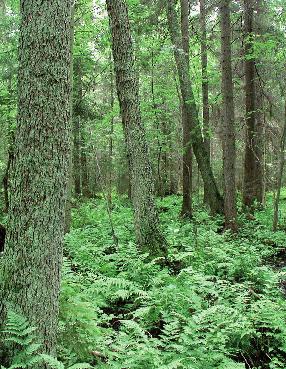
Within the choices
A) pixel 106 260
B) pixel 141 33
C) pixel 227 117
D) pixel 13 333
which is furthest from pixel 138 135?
pixel 141 33

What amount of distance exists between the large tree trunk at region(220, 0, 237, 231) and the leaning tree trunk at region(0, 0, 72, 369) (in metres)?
8.50

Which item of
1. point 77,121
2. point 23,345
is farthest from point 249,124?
point 23,345

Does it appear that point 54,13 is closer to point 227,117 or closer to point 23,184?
point 23,184

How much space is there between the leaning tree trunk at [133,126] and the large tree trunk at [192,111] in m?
5.06

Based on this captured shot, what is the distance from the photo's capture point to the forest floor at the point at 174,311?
13.6 ft

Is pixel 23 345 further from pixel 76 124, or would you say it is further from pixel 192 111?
pixel 76 124

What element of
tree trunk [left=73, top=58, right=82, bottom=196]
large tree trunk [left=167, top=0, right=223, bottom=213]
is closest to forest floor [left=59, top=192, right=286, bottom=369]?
large tree trunk [left=167, top=0, right=223, bottom=213]

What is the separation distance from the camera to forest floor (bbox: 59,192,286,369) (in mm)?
4133

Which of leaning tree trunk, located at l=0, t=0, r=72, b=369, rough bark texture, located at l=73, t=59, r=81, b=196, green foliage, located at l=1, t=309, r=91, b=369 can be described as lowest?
green foliage, located at l=1, t=309, r=91, b=369

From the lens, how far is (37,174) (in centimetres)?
355

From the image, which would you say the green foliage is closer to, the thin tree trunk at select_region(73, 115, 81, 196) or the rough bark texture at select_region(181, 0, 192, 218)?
the rough bark texture at select_region(181, 0, 192, 218)

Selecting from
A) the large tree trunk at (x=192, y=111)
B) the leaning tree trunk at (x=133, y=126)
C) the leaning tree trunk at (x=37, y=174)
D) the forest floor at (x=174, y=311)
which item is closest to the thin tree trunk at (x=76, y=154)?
the large tree trunk at (x=192, y=111)

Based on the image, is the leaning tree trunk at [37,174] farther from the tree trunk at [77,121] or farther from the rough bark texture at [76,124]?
the rough bark texture at [76,124]

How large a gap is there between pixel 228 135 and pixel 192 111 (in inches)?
95.6
